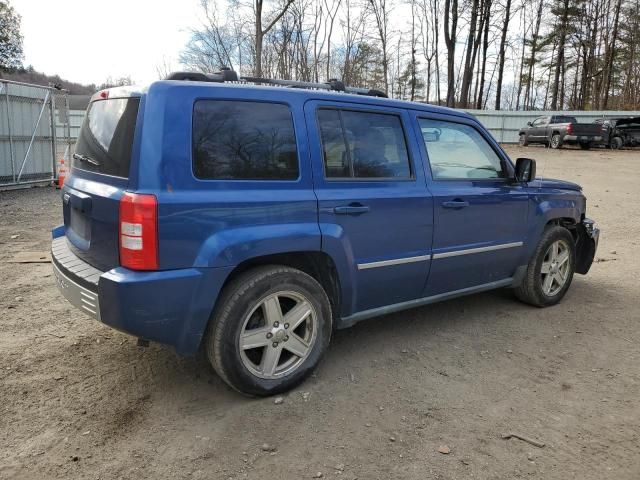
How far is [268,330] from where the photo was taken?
3.14 meters

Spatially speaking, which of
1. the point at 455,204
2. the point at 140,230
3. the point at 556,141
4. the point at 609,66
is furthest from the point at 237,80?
the point at 609,66

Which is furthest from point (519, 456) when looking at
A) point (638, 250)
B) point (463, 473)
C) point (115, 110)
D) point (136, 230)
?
point (638, 250)

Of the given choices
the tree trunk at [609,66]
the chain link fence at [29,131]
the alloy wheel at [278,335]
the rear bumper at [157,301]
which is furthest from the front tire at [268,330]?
the tree trunk at [609,66]

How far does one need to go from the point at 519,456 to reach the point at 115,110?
292 cm

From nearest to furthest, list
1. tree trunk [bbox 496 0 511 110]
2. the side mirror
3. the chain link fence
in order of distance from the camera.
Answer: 1. the side mirror
2. the chain link fence
3. tree trunk [bbox 496 0 511 110]

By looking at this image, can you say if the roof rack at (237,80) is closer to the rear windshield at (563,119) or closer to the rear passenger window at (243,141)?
the rear passenger window at (243,141)

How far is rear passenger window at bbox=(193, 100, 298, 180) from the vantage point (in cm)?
289

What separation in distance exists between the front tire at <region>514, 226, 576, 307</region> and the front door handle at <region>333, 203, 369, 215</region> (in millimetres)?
2208

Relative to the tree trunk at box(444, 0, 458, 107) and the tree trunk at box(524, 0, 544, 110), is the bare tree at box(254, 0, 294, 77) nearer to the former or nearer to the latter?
the tree trunk at box(444, 0, 458, 107)

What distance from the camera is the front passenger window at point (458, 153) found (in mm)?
3990

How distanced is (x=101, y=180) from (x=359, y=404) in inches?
79.2

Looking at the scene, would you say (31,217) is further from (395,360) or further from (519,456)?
(519,456)

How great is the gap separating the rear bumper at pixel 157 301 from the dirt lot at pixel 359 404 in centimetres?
54

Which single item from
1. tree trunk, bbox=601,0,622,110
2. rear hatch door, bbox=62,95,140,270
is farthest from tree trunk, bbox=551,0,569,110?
rear hatch door, bbox=62,95,140,270
